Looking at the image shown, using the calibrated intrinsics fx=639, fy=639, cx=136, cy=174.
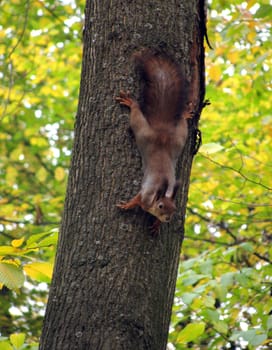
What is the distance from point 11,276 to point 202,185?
3.40 m

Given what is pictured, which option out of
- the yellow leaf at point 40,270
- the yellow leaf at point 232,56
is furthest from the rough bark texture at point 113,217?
the yellow leaf at point 232,56

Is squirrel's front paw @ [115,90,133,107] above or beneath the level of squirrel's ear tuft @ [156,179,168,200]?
above

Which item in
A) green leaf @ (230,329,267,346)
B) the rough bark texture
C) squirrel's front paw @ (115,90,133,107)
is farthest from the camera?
green leaf @ (230,329,267,346)

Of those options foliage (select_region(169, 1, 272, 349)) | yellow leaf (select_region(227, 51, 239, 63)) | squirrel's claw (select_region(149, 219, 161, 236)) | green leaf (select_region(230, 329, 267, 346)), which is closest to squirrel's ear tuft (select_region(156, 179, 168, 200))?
squirrel's claw (select_region(149, 219, 161, 236))

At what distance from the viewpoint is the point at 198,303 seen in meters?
3.88

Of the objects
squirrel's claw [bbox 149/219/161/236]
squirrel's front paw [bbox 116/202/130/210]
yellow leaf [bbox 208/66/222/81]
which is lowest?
squirrel's claw [bbox 149/219/161/236]

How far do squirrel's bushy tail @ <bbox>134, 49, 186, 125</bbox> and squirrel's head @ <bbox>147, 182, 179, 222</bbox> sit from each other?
24cm

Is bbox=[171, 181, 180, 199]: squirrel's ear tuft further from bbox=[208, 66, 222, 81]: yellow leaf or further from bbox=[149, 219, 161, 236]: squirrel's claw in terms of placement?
bbox=[208, 66, 222, 81]: yellow leaf

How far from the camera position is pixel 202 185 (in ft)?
17.6

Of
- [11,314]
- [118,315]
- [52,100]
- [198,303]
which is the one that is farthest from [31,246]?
[52,100]

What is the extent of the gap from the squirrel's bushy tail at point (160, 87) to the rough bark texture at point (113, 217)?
0.04 meters

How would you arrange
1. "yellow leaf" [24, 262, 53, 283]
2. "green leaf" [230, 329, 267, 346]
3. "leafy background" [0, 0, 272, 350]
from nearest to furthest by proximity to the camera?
1. "yellow leaf" [24, 262, 53, 283]
2. "green leaf" [230, 329, 267, 346]
3. "leafy background" [0, 0, 272, 350]

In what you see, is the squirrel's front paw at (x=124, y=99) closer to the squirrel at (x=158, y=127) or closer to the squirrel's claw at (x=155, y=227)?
the squirrel at (x=158, y=127)

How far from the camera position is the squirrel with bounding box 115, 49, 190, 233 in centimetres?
197
